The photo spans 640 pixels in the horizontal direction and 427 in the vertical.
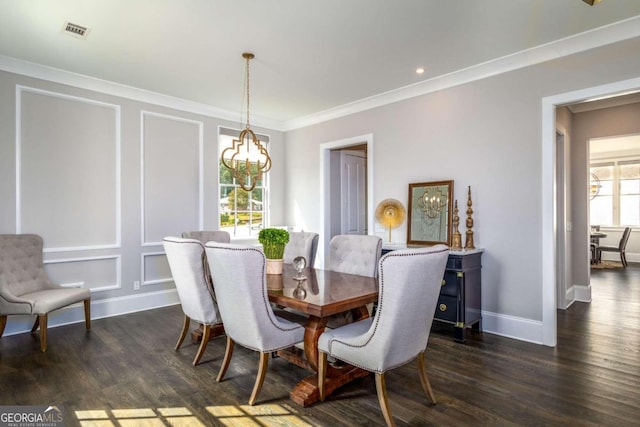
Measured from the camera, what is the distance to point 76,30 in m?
2.88

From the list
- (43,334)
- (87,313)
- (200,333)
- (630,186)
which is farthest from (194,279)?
(630,186)

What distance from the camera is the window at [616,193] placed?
8477 mm

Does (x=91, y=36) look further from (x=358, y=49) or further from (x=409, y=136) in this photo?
(x=409, y=136)

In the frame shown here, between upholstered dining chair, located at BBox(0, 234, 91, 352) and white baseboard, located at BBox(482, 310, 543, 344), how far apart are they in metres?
4.08

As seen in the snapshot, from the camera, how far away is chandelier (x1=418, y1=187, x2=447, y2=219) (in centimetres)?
393

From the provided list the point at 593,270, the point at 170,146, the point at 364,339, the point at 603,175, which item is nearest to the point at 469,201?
the point at 364,339

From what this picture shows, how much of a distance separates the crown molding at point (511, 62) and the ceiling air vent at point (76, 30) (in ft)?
9.88

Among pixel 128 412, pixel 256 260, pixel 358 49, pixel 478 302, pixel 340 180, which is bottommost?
pixel 128 412

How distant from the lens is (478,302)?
11.6 ft

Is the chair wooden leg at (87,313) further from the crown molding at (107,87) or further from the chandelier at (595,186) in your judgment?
the chandelier at (595,186)

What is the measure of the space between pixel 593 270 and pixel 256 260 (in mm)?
7896

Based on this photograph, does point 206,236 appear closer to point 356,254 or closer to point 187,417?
point 356,254

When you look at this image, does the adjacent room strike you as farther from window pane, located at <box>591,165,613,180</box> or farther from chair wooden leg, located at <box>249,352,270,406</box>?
window pane, located at <box>591,165,613,180</box>

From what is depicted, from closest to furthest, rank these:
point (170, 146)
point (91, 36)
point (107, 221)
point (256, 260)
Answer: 1. point (256, 260)
2. point (91, 36)
3. point (107, 221)
4. point (170, 146)
